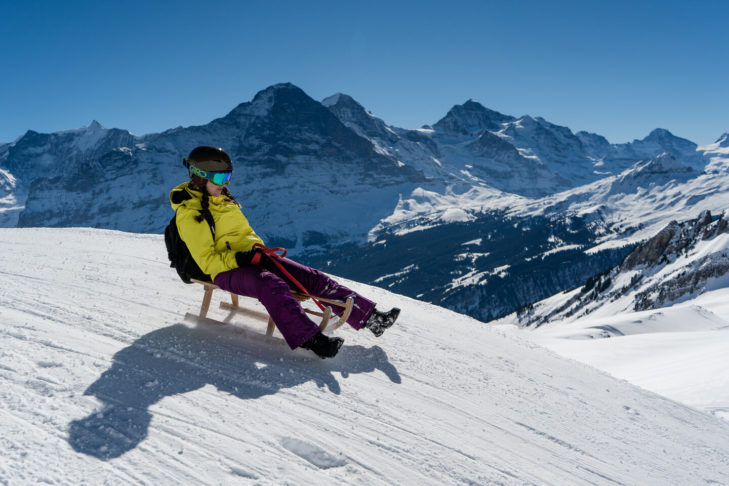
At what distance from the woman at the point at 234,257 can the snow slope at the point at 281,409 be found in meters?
0.48

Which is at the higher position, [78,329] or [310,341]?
[310,341]

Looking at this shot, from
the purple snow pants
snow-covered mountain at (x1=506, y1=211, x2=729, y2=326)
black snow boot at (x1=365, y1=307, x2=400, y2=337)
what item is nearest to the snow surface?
black snow boot at (x1=365, y1=307, x2=400, y2=337)

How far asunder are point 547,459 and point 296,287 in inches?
141

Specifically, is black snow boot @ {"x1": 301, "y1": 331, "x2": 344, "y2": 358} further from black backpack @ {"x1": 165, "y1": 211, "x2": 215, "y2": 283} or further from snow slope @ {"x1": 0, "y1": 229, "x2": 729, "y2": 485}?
black backpack @ {"x1": 165, "y1": 211, "x2": 215, "y2": 283}

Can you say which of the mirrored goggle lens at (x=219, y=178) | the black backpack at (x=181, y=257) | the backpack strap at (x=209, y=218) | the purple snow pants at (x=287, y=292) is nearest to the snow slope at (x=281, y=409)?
the purple snow pants at (x=287, y=292)

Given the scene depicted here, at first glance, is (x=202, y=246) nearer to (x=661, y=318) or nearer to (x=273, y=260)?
(x=273, y=260)

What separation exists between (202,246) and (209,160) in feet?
3.69

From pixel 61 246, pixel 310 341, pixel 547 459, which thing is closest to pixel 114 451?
pixel 310 341

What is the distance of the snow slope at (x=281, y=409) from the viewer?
11.1 ft

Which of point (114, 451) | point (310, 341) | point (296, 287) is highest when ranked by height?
point (296, 287)

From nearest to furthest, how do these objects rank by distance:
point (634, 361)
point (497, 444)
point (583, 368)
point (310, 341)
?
1. point (497, 444)
2. point (310, 341)
3. point (583, 368)
4. point (634, 361)

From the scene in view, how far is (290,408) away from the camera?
429 cm

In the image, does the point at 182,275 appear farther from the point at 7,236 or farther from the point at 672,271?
the point at 672,271

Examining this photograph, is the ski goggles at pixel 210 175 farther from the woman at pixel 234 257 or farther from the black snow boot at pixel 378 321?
the black snow boot at pixel 378 321
